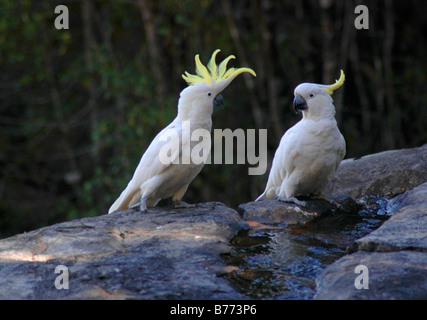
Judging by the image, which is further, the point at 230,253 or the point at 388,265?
the point at 230,253

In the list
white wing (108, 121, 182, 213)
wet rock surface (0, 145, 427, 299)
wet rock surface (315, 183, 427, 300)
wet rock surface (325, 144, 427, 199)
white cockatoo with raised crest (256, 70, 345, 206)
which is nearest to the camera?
wet rock surface (315, 183, 427, 300)

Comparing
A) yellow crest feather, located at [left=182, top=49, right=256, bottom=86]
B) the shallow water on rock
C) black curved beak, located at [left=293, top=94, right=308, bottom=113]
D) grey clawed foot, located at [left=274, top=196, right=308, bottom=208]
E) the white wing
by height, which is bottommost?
the shallow water on rock

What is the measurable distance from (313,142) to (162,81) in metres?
3.76

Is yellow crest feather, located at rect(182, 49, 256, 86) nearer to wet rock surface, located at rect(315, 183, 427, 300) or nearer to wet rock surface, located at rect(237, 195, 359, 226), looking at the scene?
wet rock surface, located at rect(237, 195, 359, 226)

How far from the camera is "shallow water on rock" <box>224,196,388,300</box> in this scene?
2.39m

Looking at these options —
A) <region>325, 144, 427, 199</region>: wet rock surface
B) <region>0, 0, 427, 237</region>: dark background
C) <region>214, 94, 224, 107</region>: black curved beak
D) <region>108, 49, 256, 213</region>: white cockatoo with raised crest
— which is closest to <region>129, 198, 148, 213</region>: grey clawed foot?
<region>108, 49, 256, 213</region>: white cockatoo with raised crest

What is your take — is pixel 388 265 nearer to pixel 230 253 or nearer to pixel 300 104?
pixel 230 253

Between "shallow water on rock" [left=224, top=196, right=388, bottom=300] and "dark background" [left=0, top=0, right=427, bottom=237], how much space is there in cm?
332

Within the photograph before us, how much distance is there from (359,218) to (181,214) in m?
1.11

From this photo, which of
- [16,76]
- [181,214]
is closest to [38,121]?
[16,76]

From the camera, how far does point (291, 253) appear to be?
9.42 feet

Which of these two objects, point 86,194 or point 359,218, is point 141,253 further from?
point 86,194

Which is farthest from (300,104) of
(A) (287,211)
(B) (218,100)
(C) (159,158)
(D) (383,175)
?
(D) (383,175)

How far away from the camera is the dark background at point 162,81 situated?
7.00 meters
